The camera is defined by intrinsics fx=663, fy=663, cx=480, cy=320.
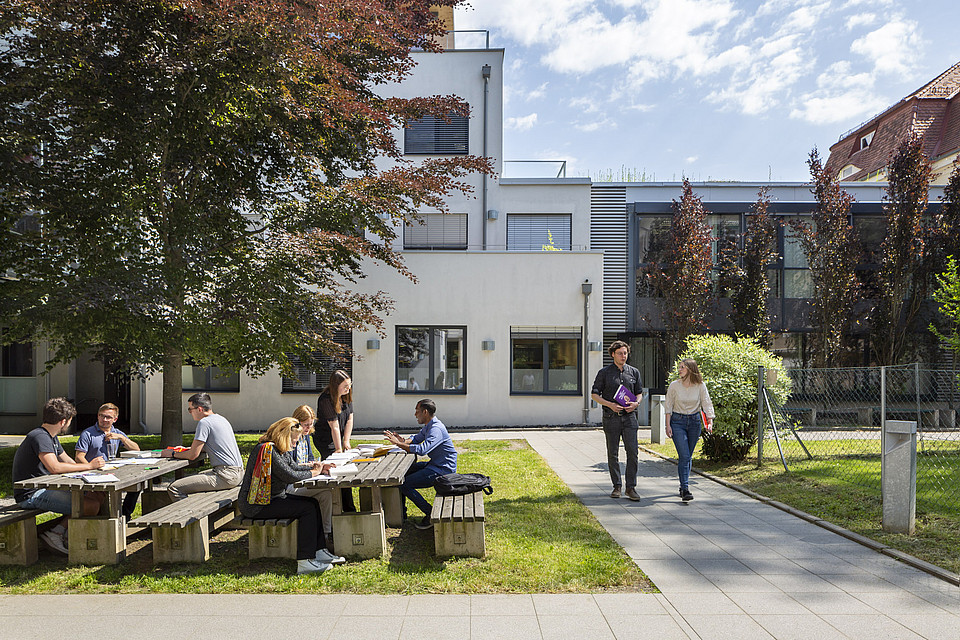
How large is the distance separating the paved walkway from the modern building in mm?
23354

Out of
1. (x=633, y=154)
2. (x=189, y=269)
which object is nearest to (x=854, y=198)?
(x=633, y=154)

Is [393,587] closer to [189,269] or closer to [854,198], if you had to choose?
[189,269]

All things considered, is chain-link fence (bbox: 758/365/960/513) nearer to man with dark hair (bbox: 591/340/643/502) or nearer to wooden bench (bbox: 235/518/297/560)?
man with dark hair (bbox: 591/340/643/502)

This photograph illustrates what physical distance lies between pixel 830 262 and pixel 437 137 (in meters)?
11.4

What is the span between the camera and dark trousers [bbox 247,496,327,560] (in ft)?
17.6

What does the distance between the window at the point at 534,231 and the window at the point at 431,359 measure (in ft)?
11.3

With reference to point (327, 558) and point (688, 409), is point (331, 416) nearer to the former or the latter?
point (327, 558)

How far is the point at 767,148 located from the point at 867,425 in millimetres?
14598

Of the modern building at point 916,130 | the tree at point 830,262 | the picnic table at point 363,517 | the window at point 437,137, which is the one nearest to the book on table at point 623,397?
the picnic table at point 363,517

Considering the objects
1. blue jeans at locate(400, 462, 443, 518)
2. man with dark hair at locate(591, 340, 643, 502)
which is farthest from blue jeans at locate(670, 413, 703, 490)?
blue jeans at locate(400, 462, 443, 518)

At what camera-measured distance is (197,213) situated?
1117 cm

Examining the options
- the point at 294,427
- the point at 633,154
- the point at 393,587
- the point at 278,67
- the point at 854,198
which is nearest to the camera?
the point at 393,587

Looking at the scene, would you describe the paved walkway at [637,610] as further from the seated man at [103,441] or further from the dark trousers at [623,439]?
the seated man at [103,441]

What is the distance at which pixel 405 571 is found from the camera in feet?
17.3
